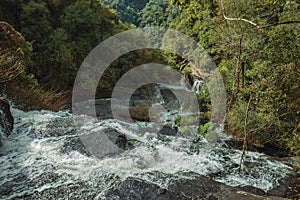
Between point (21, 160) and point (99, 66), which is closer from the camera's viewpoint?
point (21, 160)

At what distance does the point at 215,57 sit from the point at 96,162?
7781 mm

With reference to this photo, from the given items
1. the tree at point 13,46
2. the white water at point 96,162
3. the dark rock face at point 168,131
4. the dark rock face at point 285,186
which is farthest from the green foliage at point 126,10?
the dark rock face at point 285,186

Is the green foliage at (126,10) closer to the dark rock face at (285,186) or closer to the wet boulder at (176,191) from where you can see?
the dark rock face at (285,186)

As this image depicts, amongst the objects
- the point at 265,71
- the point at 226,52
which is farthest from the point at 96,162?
the point at 226,52

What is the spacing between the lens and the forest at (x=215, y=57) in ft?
19.8

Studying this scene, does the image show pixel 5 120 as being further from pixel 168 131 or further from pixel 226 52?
pixel 226 52

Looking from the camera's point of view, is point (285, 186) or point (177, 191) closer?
point (177, 191)

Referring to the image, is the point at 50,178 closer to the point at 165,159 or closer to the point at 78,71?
the point at 165,159

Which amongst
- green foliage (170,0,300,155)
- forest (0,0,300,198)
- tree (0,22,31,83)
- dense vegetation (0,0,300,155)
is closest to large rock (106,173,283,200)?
dense vegetation (0,0,300,155)

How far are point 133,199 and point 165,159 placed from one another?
6.37 ft

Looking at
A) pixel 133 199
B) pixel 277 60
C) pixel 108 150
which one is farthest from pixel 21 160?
pixel 277 60

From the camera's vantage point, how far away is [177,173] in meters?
4.73

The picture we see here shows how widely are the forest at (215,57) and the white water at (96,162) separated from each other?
0.92 metres

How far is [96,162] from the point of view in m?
4.78
